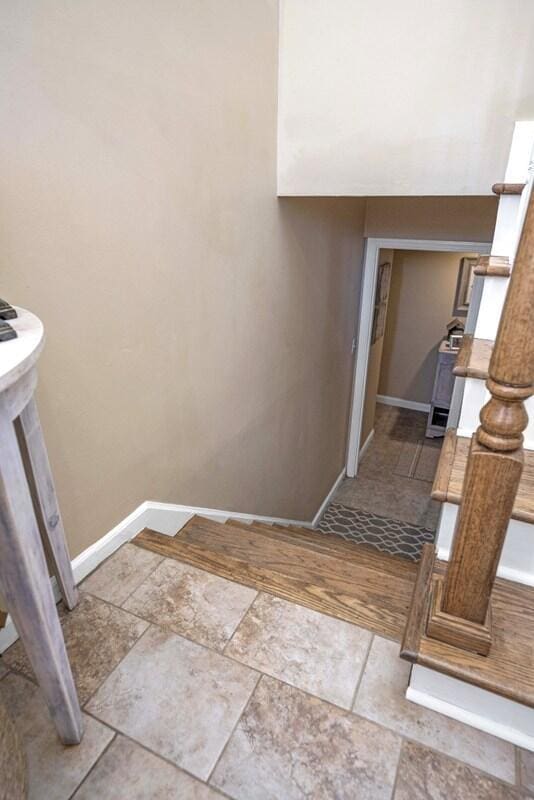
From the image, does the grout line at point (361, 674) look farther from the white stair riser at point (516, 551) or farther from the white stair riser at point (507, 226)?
the white stair riser at point (507, 226)

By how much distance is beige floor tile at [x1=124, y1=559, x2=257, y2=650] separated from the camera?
51.4 inches

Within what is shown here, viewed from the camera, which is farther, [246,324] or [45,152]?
[246,324]

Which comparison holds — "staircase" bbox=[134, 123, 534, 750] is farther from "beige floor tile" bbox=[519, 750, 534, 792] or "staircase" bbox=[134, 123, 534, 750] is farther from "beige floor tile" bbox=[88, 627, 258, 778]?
"beige floor tile" bbox=[88, 627, 258, 778]

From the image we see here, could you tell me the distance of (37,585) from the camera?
2.77 ft

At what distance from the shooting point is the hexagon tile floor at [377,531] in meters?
3.93

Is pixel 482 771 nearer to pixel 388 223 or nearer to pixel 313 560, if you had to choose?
pixel 313 560

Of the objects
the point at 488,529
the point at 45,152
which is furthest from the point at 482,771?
the point at 45,152

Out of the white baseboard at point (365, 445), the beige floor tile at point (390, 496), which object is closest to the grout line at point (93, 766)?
the beige floor tile at point (390, 496)

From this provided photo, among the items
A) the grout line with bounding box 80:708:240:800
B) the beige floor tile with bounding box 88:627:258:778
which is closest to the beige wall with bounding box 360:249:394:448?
the beige floor tile with bounding box 88:627:258:778

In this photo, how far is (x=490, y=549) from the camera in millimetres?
912

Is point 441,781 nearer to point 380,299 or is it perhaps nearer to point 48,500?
point 48,500

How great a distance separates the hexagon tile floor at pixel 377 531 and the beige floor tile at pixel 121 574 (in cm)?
278

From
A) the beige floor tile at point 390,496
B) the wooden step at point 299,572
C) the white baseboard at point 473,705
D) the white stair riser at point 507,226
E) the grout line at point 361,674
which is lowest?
the beige floor tile at point 390,496

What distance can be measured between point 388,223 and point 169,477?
3.18 metres
